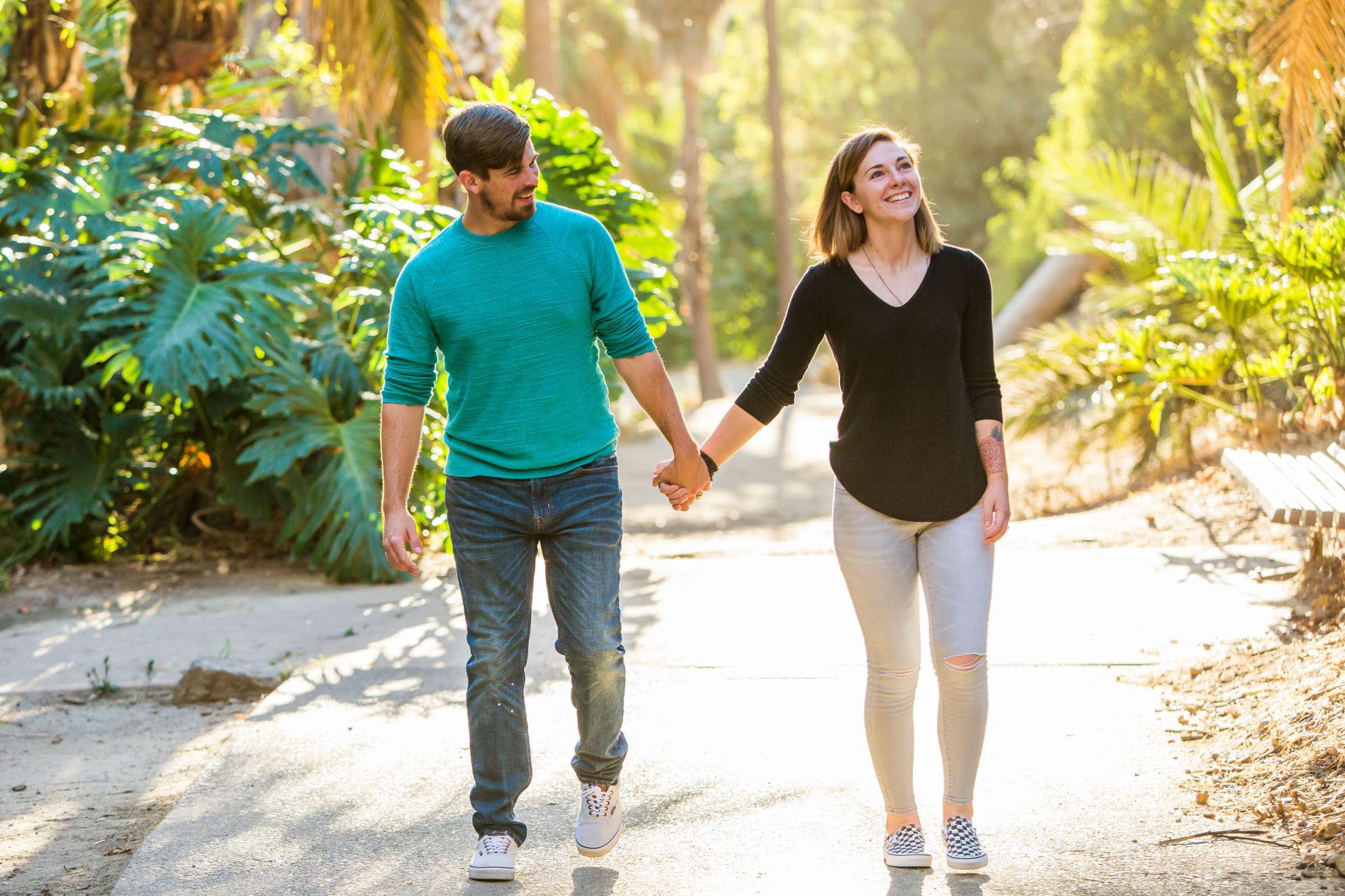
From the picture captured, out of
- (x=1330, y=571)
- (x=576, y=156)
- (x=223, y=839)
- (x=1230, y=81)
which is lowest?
(x=223, y=839)

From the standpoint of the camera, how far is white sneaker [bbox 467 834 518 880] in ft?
11.6

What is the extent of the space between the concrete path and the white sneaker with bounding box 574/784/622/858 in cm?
8

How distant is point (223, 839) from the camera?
13.0 feet

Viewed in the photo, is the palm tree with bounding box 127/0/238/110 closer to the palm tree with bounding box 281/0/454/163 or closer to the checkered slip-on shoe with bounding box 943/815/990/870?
the palm tree with bounding box 281/0/454/163

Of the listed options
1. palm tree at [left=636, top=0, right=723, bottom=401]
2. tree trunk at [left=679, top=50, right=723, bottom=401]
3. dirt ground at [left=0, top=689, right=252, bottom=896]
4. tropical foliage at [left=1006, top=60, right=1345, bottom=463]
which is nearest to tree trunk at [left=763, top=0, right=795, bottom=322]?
A: palm tree at [left=636, top=0, right=723, bottom=401]

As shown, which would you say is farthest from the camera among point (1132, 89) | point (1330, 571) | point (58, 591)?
point (1132, 89)

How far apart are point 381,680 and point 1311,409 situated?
223 inches

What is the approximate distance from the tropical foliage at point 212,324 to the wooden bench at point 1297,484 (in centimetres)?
331

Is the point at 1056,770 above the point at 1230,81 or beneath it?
beneath

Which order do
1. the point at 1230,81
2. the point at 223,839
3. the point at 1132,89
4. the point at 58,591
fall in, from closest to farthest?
the point at 223,839 → the point at 58,591 → the point at 1230,81 → the point at 1132,89

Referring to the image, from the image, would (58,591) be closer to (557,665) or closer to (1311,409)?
(557,665)

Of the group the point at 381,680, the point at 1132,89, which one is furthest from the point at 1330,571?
the point at 1132,89

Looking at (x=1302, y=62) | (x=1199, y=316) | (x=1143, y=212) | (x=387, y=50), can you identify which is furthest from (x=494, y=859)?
(x=1143, y=212)

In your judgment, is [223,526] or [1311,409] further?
[223,526]
